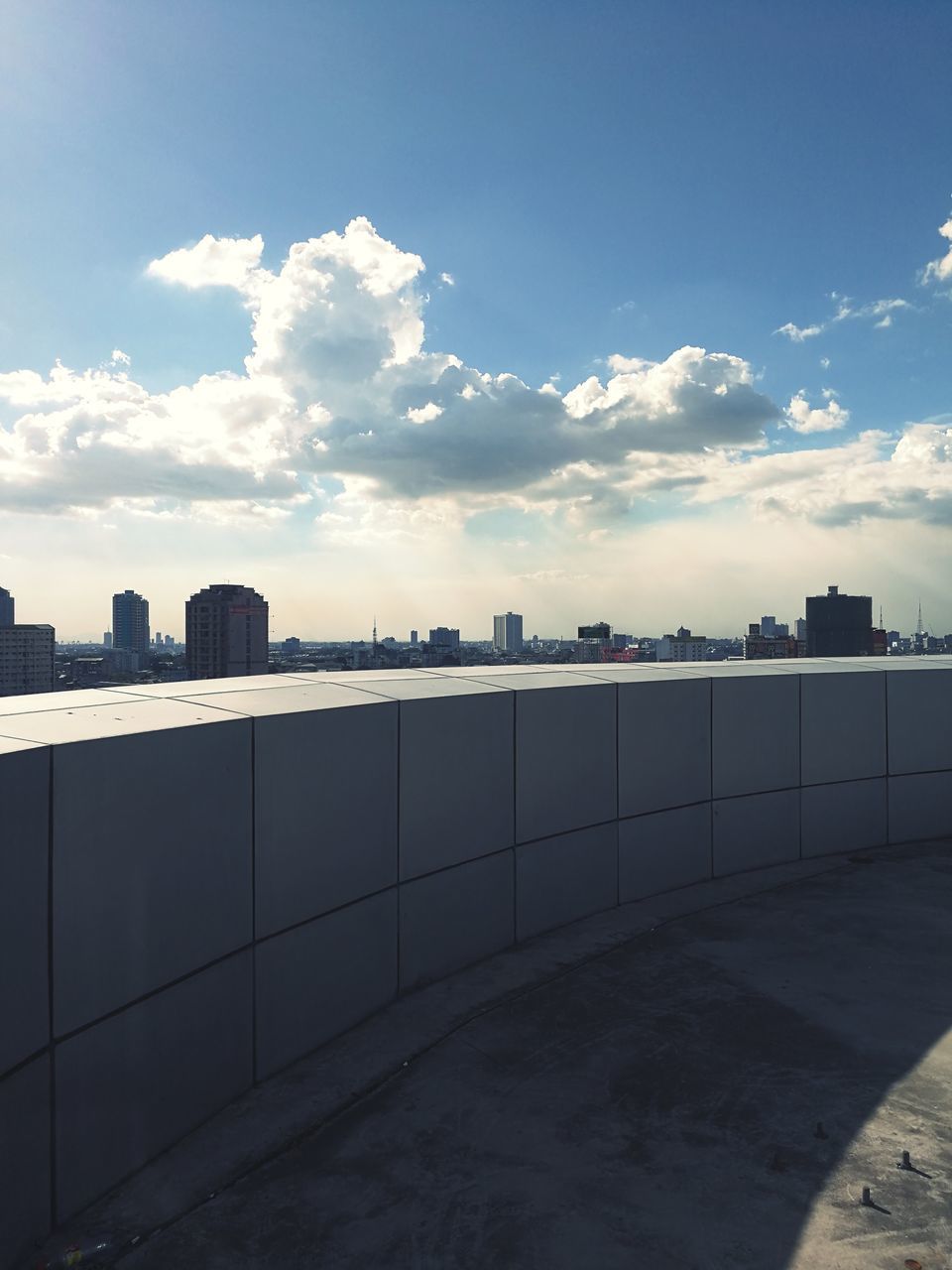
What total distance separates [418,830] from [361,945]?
124cm

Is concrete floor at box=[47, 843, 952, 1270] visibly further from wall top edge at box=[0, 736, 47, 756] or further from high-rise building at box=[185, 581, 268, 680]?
high-rise building at box=[185, 581, 268, 680]

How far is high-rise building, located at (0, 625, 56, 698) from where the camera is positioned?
15100 cm

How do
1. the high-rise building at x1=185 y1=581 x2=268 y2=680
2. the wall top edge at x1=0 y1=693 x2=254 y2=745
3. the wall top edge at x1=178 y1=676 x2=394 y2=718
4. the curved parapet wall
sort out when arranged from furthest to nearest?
1. the high-rise building at x1=185 y1=581 x2=268 y2=680
2. the wall top edge at x1=178 y1=676 x2=394 y2=718
3. the wall top edge at x1=0 y1=693 x2=254 y2=745
4. the curved parapet wall

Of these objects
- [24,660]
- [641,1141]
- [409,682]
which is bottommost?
[641,1141]

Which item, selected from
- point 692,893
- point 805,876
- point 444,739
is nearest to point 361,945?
point 444,739

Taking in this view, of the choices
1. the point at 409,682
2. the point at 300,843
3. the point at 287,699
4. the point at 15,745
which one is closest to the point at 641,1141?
the point at 300,843

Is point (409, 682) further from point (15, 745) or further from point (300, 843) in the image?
point (15, 745)

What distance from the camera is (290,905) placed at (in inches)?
283

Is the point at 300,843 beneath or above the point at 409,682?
beneath

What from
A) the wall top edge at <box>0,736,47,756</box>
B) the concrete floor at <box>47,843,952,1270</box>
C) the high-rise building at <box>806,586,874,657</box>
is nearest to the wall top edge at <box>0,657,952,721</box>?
the wall top edge at <box>0,736,47,756</box>

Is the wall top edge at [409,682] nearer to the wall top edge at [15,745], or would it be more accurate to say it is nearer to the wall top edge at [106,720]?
the wall top edge at [106,720]

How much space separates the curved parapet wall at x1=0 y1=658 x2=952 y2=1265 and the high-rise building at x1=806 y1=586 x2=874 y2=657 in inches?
6171

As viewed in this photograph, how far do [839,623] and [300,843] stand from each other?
16841 centimetres

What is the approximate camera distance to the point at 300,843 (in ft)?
23.9
